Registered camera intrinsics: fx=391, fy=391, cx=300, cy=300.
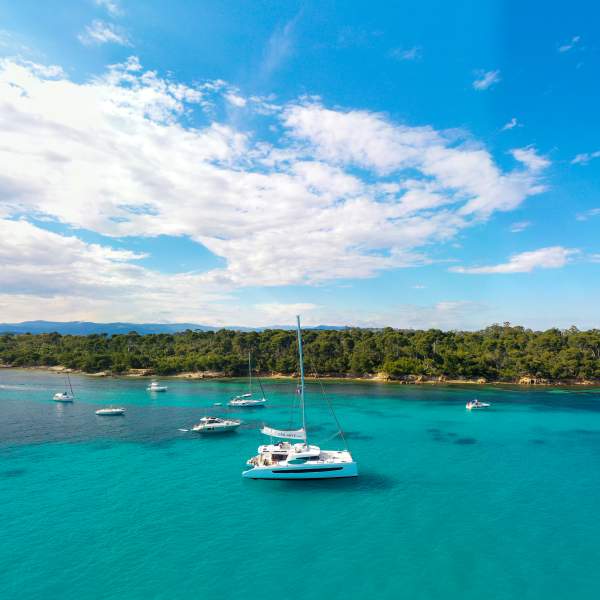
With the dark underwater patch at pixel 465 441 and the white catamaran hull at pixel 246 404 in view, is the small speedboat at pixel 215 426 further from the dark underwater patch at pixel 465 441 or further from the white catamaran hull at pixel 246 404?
the dark underwater patch at pixel 465 441

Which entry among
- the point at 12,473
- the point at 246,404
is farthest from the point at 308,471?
the point at 246,404

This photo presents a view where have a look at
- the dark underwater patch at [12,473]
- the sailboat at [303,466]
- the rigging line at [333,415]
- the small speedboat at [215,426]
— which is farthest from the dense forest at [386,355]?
the dark underwater patch at [12,473]

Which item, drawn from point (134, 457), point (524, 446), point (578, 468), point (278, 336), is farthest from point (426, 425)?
point (278, 336)

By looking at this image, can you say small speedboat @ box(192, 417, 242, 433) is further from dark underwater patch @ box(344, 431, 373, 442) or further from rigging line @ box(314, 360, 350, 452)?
dark underwater patch @ box(344, 431, 373, 442)

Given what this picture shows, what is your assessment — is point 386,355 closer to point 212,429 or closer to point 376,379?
point 376,379

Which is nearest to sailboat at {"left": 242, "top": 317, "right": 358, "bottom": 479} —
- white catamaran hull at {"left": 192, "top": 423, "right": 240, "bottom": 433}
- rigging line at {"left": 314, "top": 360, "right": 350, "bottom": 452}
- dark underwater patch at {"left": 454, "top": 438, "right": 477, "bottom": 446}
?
rigging line at {"left": 314, "top": 360, "right": 350, "bottom": 452}
